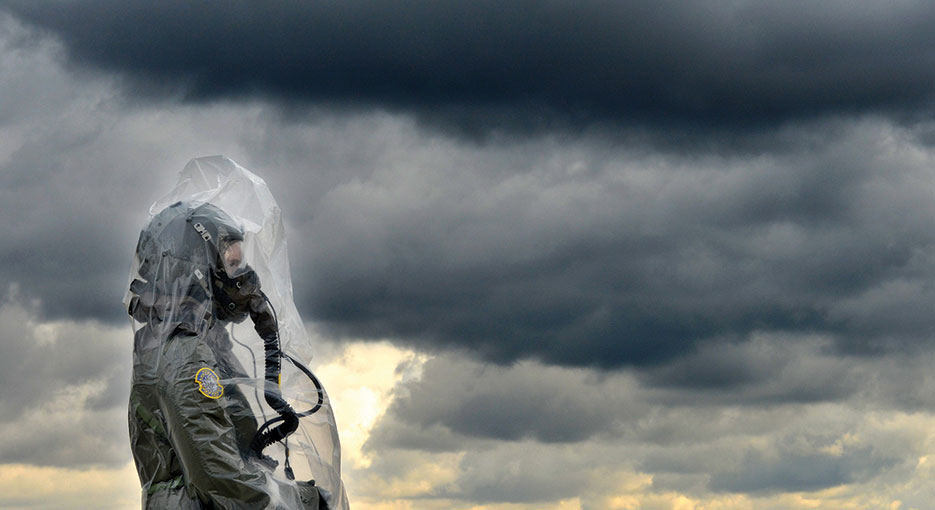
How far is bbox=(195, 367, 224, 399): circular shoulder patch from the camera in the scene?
9.07 meters

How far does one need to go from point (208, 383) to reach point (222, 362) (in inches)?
24.1

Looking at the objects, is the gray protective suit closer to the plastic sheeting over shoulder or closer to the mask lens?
the plastic sheeting over shoulder

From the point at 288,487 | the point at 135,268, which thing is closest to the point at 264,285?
the point at 135,268

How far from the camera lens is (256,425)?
9.60 m

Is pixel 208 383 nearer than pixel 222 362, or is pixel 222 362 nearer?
pixel 208 383

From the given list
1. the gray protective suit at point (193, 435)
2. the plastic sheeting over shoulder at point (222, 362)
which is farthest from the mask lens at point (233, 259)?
the gray protective suit at point (193, 435)

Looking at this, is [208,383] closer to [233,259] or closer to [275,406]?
[275,406]

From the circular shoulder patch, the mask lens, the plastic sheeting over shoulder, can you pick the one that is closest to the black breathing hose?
the plastic sheeting over shoulder

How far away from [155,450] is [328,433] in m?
1.48

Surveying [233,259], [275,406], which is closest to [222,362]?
[275,406]

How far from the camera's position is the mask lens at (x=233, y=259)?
974cm

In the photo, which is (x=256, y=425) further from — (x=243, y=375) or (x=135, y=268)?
(x=135, y=268)

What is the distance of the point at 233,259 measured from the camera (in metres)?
9.78

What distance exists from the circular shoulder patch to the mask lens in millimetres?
934
